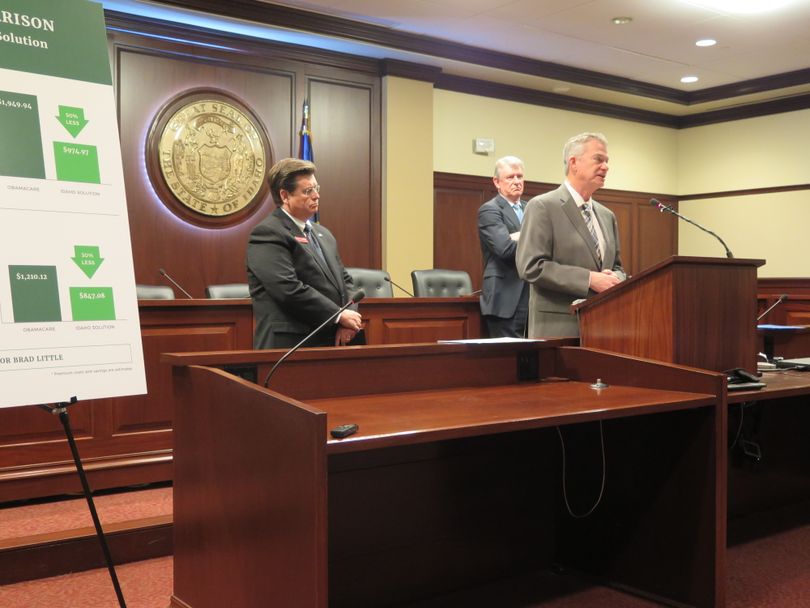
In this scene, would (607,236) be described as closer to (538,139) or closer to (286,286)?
(286,286)

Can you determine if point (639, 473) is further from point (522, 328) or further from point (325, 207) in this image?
point (325, 207)

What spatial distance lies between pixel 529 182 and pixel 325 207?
7.18ft

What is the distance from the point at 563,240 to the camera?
287cm

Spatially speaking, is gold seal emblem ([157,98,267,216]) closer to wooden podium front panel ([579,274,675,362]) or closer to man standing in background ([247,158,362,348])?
man standing in background ([247,158,362,348])

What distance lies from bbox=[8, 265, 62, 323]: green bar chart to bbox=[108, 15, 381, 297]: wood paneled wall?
389 cm

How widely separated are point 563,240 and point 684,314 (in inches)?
25.9

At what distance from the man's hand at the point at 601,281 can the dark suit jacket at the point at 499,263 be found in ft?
5.43

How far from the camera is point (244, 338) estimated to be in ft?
12.8

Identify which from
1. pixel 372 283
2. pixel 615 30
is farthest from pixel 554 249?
pixel 615 30

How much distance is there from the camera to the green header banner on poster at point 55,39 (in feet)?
5.89

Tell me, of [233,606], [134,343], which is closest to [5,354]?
[134,343]

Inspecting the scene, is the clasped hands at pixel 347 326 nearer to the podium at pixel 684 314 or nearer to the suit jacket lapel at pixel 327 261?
the suit jacket lapel at pixel 327 261

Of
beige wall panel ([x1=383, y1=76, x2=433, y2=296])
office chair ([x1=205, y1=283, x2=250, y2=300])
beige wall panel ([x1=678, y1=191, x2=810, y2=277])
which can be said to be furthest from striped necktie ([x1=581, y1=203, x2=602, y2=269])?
beige wall panel ([x1=678, y1=191, x2=810, y2=277])

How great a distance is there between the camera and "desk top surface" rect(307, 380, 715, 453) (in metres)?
1.60
